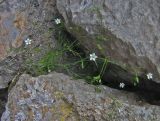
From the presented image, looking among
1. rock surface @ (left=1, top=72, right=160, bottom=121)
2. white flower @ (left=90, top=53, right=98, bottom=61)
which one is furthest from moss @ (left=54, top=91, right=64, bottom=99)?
white flower @ (left=90, top=53, right=98, bottom=61)

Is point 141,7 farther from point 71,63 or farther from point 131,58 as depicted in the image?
point 71,63

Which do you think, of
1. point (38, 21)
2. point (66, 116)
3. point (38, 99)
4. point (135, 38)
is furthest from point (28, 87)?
point (135, 38)

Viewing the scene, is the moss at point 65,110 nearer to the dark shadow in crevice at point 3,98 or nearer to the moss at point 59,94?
the moss at point 59,94

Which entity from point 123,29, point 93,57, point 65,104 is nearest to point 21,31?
point 93,57

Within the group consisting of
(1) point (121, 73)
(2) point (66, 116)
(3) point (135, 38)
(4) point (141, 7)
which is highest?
(4) point (141, 7)

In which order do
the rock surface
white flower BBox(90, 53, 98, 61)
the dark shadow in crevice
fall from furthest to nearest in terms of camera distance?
the dark shadow in crevice → white flower BBox(90, 53, 98, 61) → the rock surface

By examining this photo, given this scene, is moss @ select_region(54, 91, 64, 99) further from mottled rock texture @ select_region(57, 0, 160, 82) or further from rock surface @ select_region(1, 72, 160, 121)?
mottled rock texture @ select_region(57, 0, 160, 82)

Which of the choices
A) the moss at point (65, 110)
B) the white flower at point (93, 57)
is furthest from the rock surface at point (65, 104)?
the white flower at point (93, 57)
